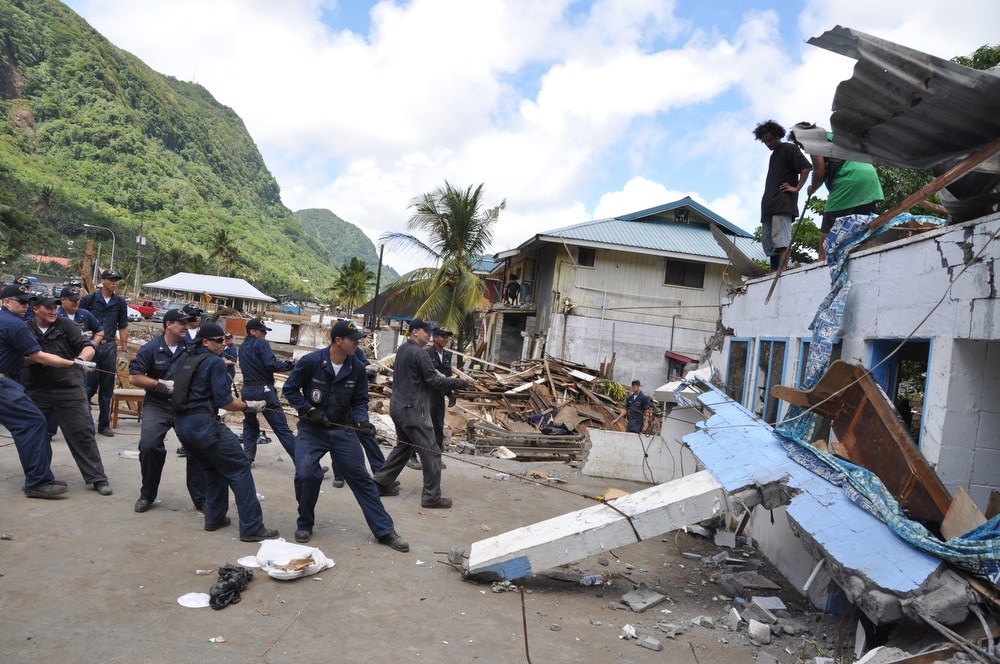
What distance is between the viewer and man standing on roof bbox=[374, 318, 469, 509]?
7.52m

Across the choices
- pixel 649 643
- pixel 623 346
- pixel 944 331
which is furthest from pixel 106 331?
pixel 623 346

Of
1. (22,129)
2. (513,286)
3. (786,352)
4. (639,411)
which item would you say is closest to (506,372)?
(639,411)

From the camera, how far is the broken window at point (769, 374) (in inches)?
318

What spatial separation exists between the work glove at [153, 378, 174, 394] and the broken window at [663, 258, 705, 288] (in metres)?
18.5

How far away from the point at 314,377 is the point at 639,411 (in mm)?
10369

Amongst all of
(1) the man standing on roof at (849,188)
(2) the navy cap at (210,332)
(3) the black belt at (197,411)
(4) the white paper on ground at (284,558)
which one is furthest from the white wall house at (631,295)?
(4) the white paper on ground at (284,558)

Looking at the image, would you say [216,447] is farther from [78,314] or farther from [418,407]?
[78,314]

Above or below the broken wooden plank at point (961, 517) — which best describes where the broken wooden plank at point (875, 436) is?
above

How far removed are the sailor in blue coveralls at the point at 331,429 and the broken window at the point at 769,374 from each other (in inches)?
188

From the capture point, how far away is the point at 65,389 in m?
6.49

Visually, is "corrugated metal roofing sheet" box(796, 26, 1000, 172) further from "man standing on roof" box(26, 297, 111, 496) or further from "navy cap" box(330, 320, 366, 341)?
"man standing on roof" box(26, 297, 111, 496)

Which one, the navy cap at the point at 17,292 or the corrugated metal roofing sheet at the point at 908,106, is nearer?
the corrugated metal roofing sheet at the point at 908,106

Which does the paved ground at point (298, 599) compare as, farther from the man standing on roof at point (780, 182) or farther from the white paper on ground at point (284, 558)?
the man standing on roof at point (780, 182)

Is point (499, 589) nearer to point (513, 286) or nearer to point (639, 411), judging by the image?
point (639, 411)
